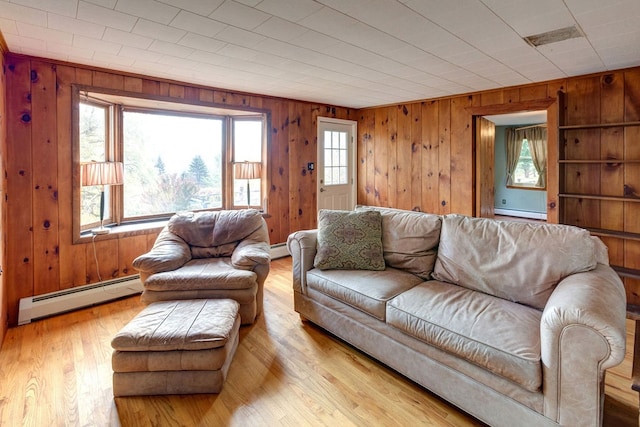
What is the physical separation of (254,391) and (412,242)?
1.49 m

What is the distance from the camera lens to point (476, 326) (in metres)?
1.68

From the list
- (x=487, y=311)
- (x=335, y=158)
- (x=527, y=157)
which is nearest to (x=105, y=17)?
(x=487, y=311)

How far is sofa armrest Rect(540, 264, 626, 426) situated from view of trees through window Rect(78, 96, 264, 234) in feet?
12.4

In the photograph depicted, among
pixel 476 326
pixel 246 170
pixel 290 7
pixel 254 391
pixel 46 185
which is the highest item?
pixel 290 7

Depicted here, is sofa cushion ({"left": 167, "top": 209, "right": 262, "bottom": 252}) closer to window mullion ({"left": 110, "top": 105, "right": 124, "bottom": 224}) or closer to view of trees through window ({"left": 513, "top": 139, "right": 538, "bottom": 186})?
window mullion ({"left": 110, "top": 105, "right": 124, "bottom": 224})

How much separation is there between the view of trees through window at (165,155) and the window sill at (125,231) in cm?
12

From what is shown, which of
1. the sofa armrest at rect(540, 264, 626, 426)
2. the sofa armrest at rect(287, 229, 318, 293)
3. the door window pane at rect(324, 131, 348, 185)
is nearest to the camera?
the sofa armrest at rect(540, 264, 626, 426)

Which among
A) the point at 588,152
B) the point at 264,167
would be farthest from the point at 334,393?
the point at 588,152

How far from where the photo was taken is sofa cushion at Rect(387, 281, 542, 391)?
149 centimetres

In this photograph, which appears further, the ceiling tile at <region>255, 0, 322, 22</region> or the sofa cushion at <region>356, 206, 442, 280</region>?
the sofa cushion at <region>356, 206, 442, 280</region>

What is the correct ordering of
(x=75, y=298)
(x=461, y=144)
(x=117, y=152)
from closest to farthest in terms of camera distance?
1. (x=75, y=298)
2. (x=117, y=152)
3. (x=461, y=144)

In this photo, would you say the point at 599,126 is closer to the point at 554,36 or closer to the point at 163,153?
the point at 554,36

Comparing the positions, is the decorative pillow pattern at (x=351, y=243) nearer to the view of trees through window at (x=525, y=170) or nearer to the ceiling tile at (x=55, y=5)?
the ceiling tile at (x=55, y=5)

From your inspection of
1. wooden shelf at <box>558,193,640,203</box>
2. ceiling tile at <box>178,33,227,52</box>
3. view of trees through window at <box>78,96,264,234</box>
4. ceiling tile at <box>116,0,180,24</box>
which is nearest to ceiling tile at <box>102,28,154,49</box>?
ceiling tile at <box>178,33,227,52</box>
